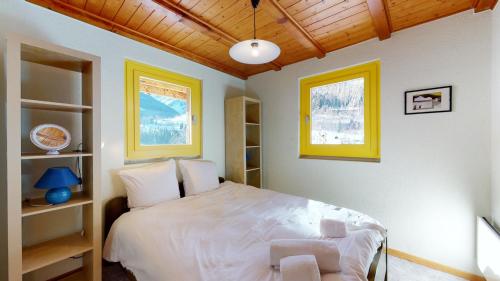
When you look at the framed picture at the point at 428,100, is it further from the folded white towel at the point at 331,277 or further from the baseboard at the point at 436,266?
the folded white towel at the point at 331,277

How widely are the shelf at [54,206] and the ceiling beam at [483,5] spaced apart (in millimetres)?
3491

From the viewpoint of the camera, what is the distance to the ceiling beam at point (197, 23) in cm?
173

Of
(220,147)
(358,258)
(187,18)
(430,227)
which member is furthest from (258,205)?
(187,18)

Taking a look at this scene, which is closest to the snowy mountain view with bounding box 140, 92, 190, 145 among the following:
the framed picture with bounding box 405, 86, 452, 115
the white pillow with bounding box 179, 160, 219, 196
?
the white pillow with bounding box 179, 160, 219, 196

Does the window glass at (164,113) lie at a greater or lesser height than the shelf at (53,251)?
greater

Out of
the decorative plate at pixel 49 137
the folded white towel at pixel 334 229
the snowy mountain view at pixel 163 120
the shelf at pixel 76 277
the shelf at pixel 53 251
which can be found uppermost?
the snowy mountain view at pixel 163 120

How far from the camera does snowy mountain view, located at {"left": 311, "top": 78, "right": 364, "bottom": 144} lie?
2.47 meters

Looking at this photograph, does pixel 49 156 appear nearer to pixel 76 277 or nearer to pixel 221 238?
pixel 76 277

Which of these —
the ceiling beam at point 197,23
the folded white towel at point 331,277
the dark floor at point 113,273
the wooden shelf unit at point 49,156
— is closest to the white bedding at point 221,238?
the folded white towel at point 331,277

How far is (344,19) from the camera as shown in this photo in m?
1.97

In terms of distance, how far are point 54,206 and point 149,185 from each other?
2.19 feet

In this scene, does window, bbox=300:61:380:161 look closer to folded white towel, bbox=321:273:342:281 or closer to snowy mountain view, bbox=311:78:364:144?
snowy mountain view, bbox=311:78:364:144

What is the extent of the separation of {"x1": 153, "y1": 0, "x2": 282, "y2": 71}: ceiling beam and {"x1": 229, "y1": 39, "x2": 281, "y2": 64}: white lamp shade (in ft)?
2.39

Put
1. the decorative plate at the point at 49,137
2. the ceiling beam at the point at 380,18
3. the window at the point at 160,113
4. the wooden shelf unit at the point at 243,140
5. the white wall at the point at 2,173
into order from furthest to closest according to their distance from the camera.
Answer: the wooden shelf unit at the point at 243,140, the window at the point at 160,113, the ceiling beam at the point at 380,18, the white wall at the point at 2,173, the decorative plate at the point at 49,137
